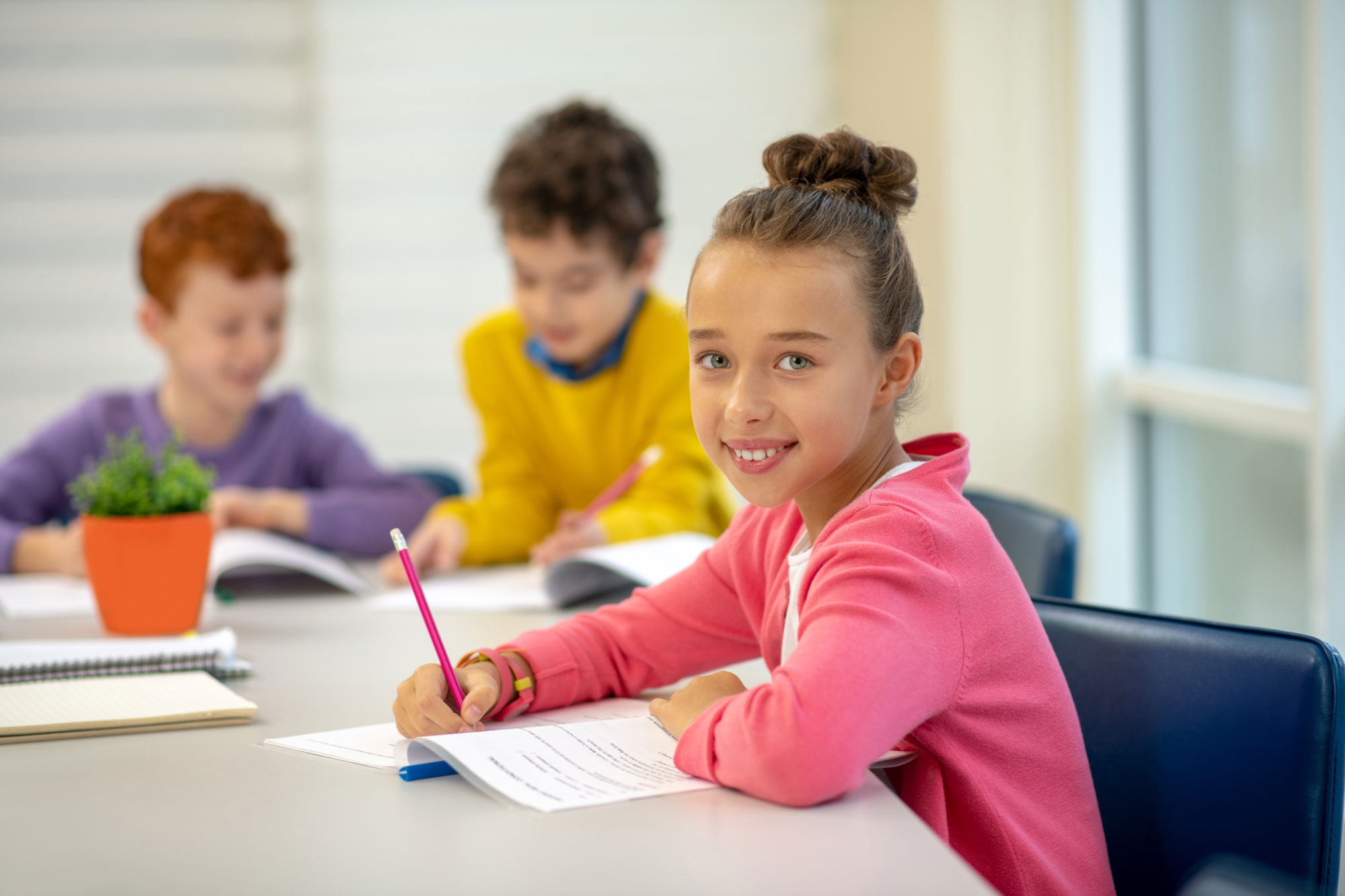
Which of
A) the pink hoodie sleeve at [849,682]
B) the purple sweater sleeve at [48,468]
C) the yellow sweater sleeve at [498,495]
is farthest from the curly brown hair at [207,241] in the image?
the pink hoodie sleeve at [849,682]

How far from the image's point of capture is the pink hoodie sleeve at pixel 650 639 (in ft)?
3.36

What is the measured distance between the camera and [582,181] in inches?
70.4

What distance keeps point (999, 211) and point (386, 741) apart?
1959mm

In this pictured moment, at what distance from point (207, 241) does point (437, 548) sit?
1.97ft

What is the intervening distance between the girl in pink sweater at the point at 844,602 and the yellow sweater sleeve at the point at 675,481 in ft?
2.25

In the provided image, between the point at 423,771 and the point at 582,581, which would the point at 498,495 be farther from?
the point at 423,771

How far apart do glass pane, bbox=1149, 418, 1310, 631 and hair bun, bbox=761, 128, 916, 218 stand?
1.20 meters

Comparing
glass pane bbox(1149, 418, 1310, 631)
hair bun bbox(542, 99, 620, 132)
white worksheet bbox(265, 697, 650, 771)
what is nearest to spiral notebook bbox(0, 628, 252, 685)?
white worksheet bbox(265, 697, 650, 771)

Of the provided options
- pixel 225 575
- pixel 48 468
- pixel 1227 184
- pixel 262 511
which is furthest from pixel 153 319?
pixel 1227 184

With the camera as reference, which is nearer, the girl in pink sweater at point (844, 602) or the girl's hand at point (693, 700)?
the girl in pink sweater at point (844, 602)

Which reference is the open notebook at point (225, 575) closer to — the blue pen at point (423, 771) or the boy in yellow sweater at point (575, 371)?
the boy in yellow sweater at point (575, 371)

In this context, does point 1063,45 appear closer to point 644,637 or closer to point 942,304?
point 942,304

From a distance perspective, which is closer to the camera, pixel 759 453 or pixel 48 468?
pixel 759 453

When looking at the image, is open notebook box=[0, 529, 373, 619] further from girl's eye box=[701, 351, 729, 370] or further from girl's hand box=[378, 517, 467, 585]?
girl's eye box=[701, 351, 729, 370]
